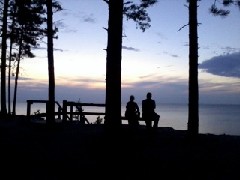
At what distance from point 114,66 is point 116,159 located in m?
2.86

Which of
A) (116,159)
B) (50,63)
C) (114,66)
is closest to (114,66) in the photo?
(114,66)

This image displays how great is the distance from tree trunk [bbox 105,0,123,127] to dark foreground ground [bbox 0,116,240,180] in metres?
0.60

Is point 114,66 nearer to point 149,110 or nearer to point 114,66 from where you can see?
point 114,66

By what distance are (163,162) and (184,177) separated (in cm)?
140

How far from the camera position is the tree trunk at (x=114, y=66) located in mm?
11188

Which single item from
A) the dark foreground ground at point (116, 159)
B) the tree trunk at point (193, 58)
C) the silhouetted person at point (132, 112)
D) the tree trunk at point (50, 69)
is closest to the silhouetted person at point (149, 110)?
the silhouetted person at point (132, 112)

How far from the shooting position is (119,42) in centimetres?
1141

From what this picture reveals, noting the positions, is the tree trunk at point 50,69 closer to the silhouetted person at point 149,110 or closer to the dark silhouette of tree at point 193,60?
the silhouetted person at point 149,110

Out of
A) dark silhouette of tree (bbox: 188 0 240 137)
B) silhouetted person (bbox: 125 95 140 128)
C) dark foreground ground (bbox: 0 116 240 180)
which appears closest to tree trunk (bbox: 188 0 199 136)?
dark silhouette of tree (bbox: 188 0 240 137)

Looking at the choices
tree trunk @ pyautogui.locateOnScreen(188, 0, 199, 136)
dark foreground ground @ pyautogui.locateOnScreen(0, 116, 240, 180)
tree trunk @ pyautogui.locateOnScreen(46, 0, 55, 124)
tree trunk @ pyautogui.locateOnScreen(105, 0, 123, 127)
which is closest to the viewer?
dark foreground ground @ pyautogui.locateOnScreen(0, 116, 240, 180)

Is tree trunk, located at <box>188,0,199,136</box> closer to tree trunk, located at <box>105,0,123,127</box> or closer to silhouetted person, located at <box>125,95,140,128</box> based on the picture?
silhouetted person, located at <box>125,95,140,128</box>

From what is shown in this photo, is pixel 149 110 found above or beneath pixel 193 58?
beneath

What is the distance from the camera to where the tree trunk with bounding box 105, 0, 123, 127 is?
36.7 ft

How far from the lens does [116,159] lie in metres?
10.1
